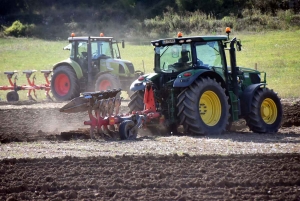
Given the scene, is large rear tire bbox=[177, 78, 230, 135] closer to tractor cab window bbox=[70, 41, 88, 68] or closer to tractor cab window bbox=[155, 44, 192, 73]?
tractor cab window bbox=[155, 44, 192, 73]

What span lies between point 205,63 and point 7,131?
14.8 ft

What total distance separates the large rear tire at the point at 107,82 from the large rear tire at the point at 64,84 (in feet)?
3.97

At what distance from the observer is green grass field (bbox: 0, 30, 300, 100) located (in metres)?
26.4

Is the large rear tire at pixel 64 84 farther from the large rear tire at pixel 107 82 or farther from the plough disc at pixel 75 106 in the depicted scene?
the plough disc at pixel 75 106

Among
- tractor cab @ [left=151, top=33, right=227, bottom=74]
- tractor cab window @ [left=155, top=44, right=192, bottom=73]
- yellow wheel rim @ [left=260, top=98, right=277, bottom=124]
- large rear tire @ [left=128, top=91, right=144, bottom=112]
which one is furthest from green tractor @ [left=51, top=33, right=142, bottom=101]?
yellow wheel rim @ [left=260, top=98, right=277, bottom=124]

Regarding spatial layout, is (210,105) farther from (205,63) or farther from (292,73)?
(292,73)

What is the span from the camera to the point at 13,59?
36688 mm

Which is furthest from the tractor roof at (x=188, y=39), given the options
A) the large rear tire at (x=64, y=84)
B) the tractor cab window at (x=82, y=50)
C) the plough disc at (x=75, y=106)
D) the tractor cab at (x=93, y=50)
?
the large rear tire at (x=64, y=84)

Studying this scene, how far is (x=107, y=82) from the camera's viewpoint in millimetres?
18203

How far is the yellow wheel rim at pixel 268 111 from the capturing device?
12844mm

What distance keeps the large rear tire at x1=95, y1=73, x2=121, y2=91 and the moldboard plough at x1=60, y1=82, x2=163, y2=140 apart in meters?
5.95

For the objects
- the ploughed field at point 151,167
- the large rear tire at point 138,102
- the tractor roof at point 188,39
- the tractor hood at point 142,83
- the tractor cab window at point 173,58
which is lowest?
the ploughed field at point 151,167

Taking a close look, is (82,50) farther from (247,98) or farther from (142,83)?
(247,98)

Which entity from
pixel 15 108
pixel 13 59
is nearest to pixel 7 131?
pixel 15 108
